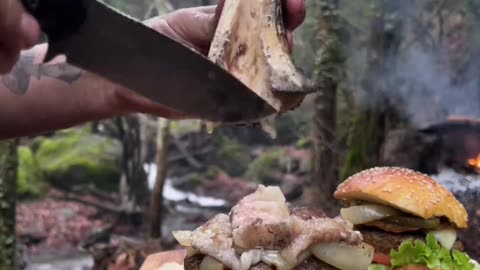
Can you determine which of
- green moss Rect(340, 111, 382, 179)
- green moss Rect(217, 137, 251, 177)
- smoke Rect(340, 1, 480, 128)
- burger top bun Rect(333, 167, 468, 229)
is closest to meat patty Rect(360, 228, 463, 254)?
burger top bun Rect(333, 167, 468, 229)

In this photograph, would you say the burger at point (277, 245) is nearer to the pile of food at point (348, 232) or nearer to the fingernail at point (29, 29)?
the pile of food at point (348, 232)

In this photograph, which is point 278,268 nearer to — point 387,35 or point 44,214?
point 387,35

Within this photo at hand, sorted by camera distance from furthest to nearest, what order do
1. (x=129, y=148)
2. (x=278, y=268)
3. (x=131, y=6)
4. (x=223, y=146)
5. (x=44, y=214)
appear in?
(x=223, y=146) < (x=44, y=214) < (x=129, y=148) < (x=131, y=6) < (x=278, y=268)

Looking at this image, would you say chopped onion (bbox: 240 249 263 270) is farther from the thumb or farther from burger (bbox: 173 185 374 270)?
the thumb

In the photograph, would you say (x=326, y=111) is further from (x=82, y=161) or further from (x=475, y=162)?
(x=82, y=161)

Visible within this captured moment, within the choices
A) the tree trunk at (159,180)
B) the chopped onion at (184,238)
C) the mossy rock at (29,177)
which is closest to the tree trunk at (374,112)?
the tree trunk at (159,180)

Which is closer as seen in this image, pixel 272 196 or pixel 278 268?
pixel 278 268

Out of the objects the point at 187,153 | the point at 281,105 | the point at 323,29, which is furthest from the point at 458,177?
the point at 187,153
